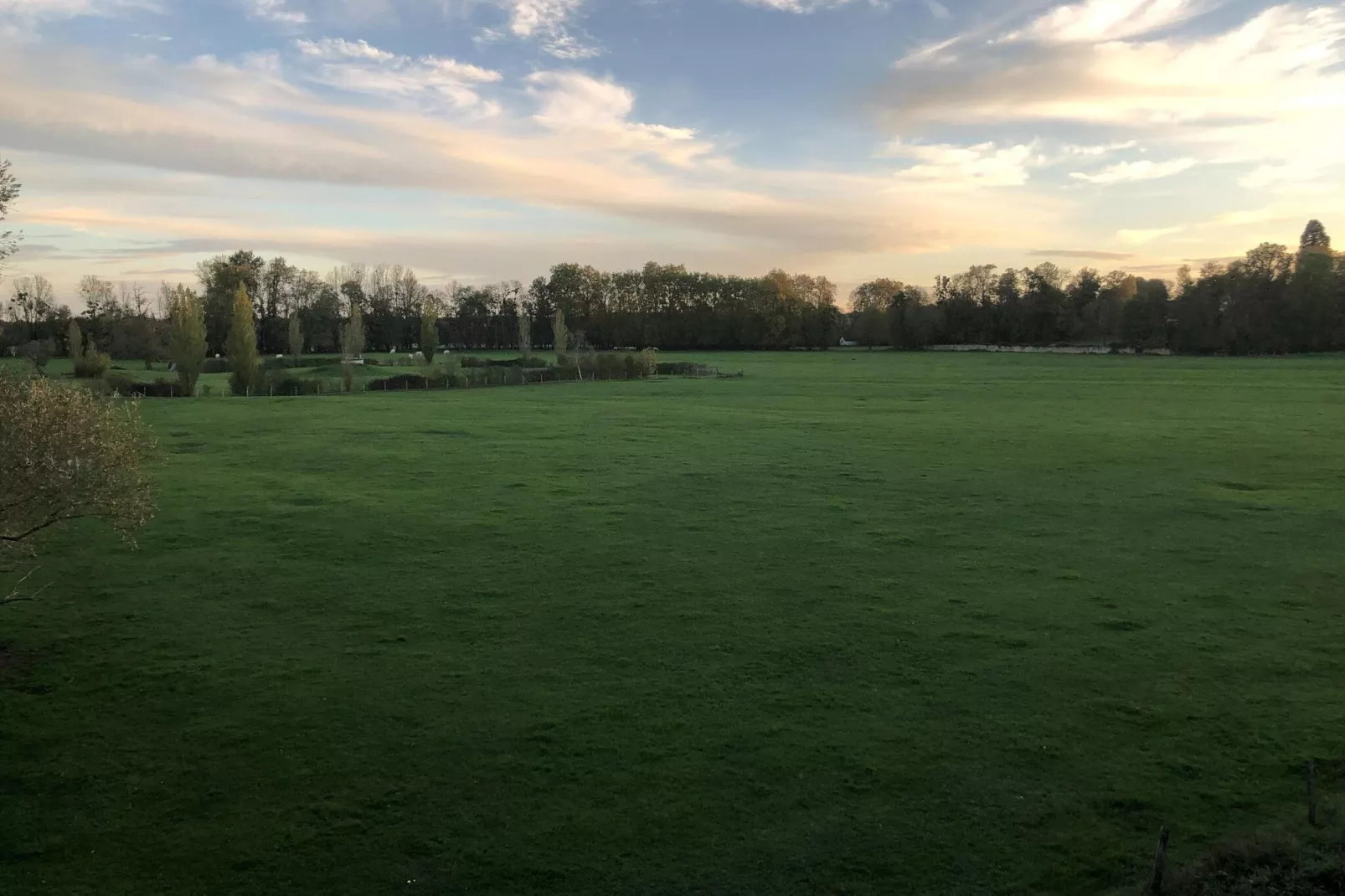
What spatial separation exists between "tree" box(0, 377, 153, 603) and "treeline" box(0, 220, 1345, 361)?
82.1m

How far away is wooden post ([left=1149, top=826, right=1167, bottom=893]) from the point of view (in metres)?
6.07

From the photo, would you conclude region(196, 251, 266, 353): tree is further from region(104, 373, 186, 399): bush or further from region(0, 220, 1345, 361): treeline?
region(104, 373, 186, 399): bush

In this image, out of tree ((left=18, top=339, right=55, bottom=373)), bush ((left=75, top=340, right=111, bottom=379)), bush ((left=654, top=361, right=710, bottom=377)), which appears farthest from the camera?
bush ((left=654, top=361, right=710, bottom=377))

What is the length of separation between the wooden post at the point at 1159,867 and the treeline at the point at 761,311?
300 ft

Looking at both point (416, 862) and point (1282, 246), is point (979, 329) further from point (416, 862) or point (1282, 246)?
point (416, 862)

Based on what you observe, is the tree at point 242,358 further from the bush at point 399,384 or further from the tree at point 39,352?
Answer: the tree at point 39,352

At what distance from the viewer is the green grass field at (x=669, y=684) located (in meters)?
7.42

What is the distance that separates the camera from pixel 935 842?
7.43 metres

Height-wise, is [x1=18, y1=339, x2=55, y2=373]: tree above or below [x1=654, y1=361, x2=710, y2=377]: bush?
above

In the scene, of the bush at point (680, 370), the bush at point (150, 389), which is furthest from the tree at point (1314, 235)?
the bush at point (150, 389)

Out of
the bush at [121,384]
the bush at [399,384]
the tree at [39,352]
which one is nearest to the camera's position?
the bush at [121,384]

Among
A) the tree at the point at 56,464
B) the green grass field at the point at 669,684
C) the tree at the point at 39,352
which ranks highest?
the tree at the point at 39,352

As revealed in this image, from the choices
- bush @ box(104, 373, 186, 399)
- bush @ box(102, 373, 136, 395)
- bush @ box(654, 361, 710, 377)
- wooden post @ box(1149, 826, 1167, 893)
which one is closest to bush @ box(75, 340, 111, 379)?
bush @ box(102, 373, 136, 395)

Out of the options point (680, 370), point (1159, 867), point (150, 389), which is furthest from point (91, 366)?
point (1159, 867)
